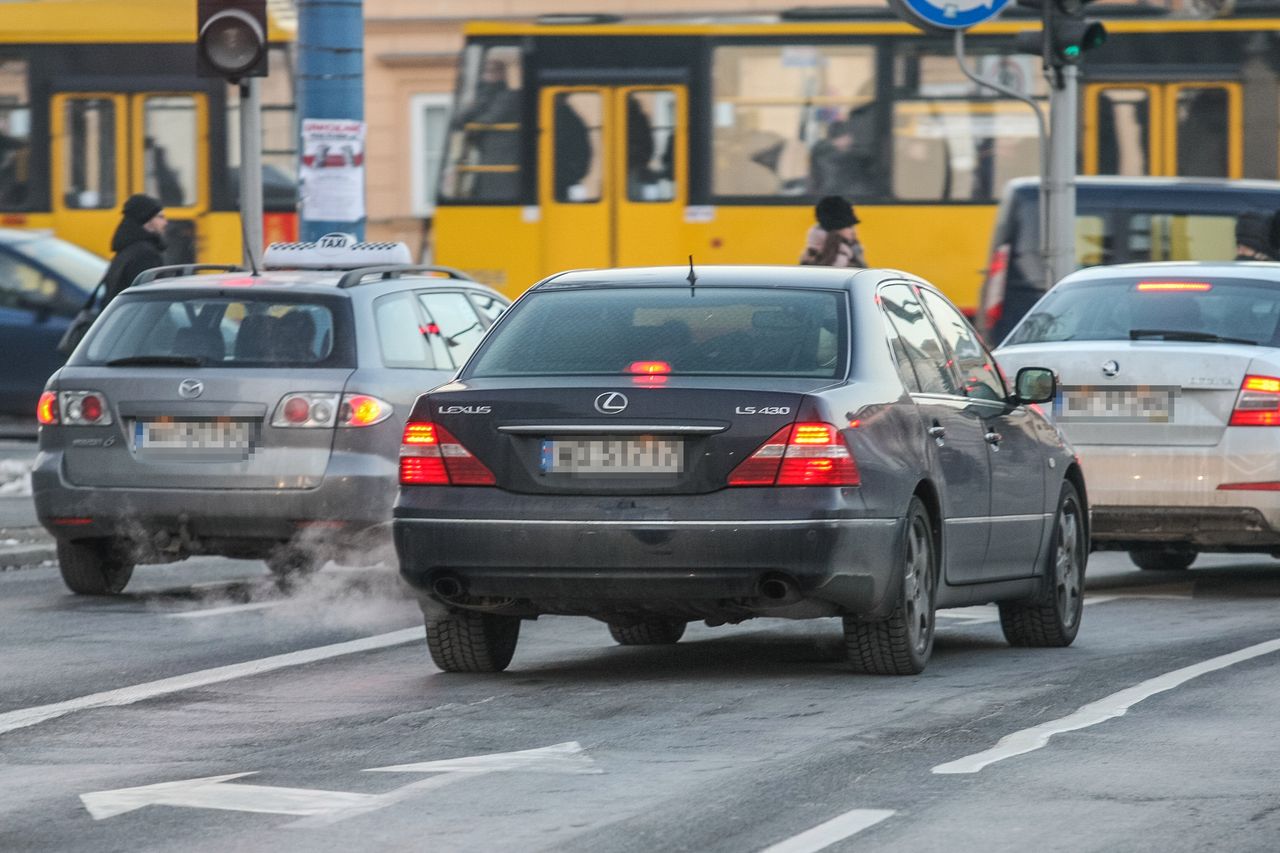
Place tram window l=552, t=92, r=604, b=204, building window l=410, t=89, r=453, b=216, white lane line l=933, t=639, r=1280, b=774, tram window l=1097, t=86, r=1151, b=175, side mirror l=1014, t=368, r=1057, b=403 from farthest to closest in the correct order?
1. building window l=410, t=89, r=453, b=216
2. tram window l=552, t=92, r=604, b=204
3. tram window l=1097, t=86, r=1151, b=175
4. side mirror l=1014, t=368, r=1057, b=403
5. white lane line l=933, t=639, r=1280, b=774

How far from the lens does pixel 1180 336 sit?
44.2 feet

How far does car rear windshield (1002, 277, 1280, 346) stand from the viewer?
1352 centimetres

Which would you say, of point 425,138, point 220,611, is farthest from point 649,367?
point 425,138

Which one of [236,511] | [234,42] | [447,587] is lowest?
[236,511]

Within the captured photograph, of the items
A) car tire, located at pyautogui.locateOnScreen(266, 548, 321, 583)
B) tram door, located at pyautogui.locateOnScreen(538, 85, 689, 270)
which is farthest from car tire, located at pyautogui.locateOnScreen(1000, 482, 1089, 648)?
tram door, located at pyautogui.locateOnScreen(538, 85, 689, 270)

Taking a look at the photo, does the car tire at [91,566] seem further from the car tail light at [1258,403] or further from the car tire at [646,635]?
the car tail light at [1258,403]

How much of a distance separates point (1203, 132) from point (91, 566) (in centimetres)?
1470

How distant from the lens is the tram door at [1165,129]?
2497 centimetres

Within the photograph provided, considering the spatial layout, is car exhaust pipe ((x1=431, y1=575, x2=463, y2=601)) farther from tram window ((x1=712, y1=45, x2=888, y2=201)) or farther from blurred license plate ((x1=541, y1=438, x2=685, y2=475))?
tram window ((x1=712, y1=45, x2=888, y2=201))

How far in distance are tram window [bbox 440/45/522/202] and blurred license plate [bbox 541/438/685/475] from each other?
675 inches

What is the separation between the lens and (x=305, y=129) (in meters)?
16.7

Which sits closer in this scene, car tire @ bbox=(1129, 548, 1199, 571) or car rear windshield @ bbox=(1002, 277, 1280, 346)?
car rear windshield @ bbox=(1002, 277, 1280, 346)

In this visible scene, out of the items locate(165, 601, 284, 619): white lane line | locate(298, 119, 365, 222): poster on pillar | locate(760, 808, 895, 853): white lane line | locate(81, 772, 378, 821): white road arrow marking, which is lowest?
locate(165, 601, 284, 619): white lane line

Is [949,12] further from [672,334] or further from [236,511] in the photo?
[672,334]
